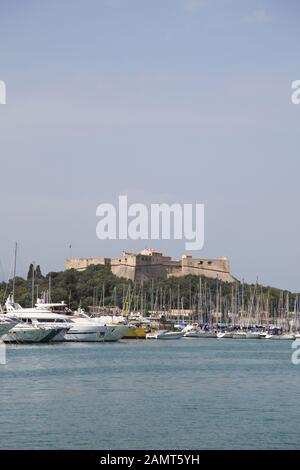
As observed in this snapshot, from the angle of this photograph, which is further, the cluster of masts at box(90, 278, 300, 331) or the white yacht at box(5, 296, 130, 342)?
the cluster of masts at box(90, 278, 300, 331)

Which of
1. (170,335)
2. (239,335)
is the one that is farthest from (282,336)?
(170,335)

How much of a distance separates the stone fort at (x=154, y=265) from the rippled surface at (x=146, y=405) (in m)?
106

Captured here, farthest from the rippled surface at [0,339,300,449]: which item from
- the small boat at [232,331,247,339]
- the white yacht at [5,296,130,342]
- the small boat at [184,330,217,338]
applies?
the small boat at [232,331,247,339]

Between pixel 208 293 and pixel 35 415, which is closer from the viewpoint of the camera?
pixel 35 415

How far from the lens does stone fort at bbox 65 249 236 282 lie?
15150cm

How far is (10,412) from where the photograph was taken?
80.3 ft

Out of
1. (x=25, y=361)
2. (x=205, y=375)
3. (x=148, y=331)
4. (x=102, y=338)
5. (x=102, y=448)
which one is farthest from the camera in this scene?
(x=148, y=331)

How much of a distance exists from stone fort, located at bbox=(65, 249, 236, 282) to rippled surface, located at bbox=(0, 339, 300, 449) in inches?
4172

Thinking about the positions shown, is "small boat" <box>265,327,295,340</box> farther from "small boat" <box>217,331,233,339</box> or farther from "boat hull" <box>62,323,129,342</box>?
"boat hull" <box>62,323,129,342</box>

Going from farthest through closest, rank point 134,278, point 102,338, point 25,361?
point 134,278 < point 102,338 < point 25,361

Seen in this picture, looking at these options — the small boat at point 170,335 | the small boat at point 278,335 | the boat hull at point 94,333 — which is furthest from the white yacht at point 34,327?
the small boat at point 278,335
